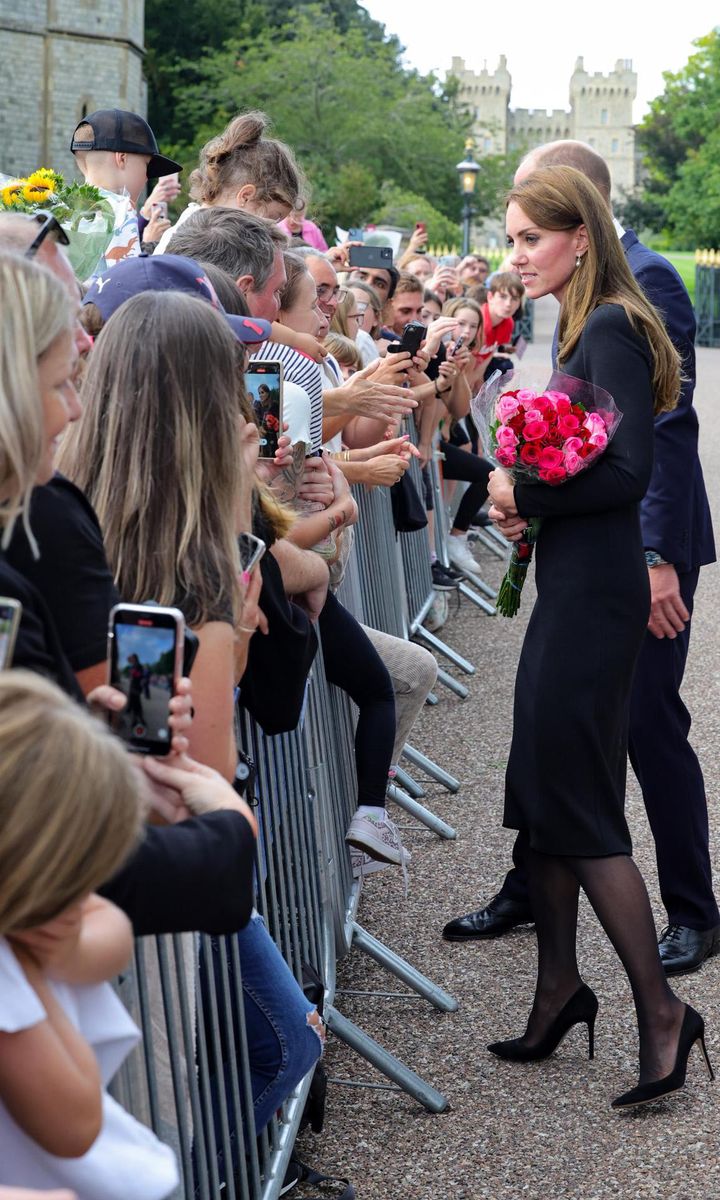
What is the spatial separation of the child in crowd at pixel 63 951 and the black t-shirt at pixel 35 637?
0.19 metres

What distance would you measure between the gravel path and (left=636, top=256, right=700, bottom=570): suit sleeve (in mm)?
1331

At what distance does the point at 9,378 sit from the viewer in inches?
72.6

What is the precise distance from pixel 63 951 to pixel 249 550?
119 centimetres

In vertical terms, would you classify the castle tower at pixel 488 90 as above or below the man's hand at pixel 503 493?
above

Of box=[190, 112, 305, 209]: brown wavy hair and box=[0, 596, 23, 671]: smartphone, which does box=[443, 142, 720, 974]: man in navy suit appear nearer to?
box=[190, 112, 305, 209]: brown wavy hair

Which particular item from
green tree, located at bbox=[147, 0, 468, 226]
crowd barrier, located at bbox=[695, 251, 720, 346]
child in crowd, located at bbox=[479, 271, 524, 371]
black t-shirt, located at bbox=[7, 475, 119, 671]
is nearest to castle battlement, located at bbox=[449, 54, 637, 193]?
green tree, located at bbox=[147, 0, 468, 226]

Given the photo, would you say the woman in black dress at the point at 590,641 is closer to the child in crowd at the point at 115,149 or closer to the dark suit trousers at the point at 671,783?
the dark suit trousers at the point at 671,783

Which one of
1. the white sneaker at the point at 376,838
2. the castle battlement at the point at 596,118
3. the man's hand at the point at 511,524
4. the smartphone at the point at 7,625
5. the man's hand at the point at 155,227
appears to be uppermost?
the castle battlement at the point at 596,118

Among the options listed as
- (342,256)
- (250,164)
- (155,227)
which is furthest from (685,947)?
(342,256)

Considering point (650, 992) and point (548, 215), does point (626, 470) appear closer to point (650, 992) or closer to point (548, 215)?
point (548, 215)

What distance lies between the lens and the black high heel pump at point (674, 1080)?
384 centimetres

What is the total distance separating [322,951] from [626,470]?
151cm

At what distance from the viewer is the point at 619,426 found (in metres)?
3.95

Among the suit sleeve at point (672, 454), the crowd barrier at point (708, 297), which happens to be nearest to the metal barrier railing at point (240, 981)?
the suit sleeve at point (672, 454)
